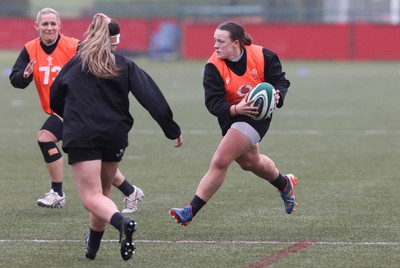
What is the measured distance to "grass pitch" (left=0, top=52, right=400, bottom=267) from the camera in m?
7.32

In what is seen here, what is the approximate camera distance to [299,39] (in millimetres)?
39469

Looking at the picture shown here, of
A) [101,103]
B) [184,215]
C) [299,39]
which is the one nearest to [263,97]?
[184,215]

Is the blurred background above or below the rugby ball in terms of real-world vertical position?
below

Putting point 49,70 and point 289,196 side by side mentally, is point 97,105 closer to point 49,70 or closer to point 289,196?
point 289,196

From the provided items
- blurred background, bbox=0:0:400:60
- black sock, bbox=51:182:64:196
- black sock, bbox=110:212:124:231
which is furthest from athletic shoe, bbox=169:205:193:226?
blurred background, bbox=0:0:400:60

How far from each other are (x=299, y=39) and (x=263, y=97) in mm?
32066

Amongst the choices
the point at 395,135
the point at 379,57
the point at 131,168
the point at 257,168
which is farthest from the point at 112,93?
the point at 379,57

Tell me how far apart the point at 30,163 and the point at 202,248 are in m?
5.74

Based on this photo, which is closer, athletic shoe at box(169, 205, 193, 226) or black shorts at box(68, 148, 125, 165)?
black shorts at box(68, 148, 125, 165)

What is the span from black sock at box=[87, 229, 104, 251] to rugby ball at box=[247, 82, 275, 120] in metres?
1.64

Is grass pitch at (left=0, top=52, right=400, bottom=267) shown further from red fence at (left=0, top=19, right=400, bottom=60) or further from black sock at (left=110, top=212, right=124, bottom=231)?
red fence at (left=0, top=19, right=400, bottom=60)

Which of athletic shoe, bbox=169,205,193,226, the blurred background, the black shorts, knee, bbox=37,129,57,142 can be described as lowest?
the blurred background

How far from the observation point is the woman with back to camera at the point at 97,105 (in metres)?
6.70

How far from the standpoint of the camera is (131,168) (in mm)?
12375
